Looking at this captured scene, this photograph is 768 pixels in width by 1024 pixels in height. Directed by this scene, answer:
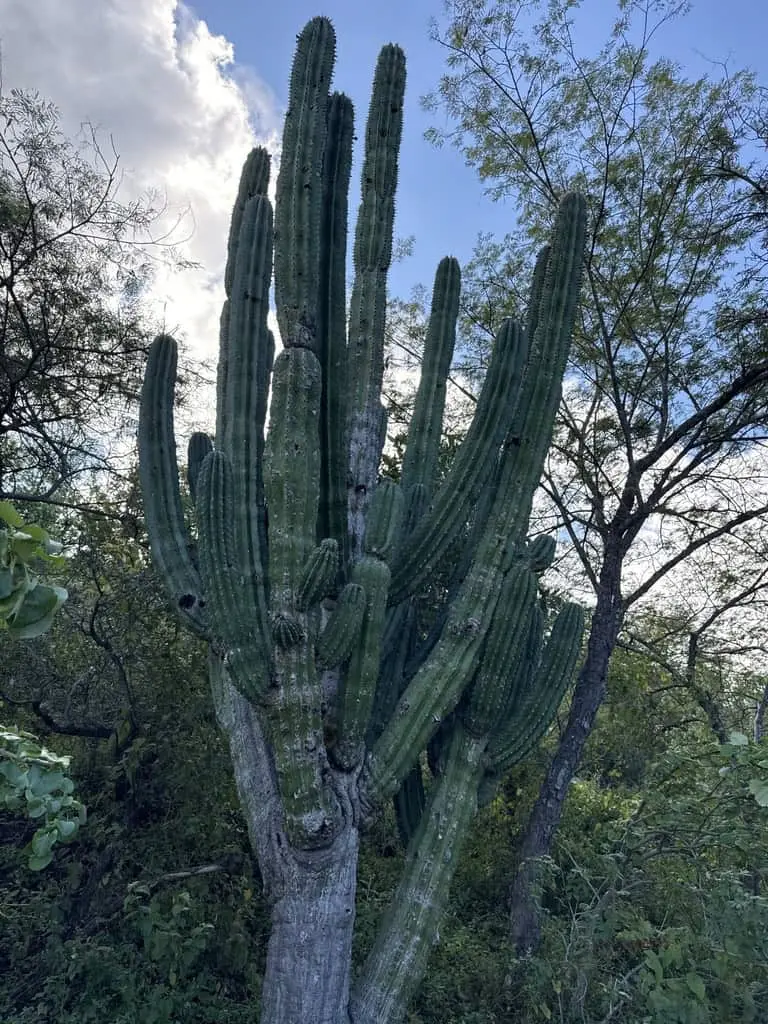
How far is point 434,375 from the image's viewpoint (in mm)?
4410

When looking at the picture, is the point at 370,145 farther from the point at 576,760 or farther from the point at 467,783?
the point at 576,760

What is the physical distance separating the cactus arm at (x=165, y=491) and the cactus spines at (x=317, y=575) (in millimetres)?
788

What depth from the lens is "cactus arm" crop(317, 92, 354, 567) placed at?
149 inches

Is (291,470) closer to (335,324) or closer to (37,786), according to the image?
(335,324)

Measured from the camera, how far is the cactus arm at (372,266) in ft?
13.3

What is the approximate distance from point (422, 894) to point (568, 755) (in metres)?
2.49

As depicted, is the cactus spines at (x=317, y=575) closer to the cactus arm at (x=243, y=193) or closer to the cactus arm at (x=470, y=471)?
the cactus arm at (x=470, y=471)

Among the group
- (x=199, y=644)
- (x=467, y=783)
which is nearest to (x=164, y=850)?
(x=199, y=644)

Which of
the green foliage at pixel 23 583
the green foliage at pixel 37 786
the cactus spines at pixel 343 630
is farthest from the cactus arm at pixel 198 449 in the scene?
the green foliage at pixel 23 583

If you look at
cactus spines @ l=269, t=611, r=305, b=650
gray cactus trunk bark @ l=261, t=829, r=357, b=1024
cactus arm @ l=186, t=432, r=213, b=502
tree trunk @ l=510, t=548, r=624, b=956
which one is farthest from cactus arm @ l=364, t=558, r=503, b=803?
tree trunk @ l=510, t=548, r=624, b=956

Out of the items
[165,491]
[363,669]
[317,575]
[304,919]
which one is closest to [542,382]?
[317,575]

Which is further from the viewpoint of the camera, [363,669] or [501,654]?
[501,654]

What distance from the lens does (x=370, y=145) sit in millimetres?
4129

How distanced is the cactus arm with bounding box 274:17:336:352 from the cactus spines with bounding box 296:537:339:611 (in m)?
1.19
